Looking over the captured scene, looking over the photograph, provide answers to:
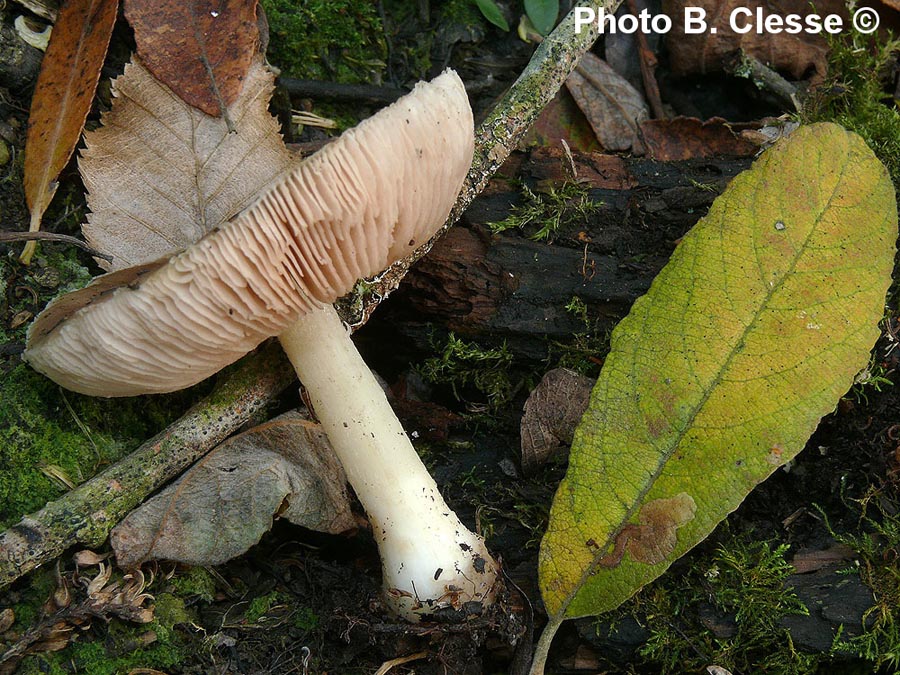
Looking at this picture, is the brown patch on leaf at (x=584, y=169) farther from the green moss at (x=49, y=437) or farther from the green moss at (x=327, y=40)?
the green moss at (x=49, y=437)

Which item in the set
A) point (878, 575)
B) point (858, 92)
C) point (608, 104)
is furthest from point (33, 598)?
point (858, 92)

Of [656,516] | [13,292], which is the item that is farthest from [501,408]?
[13,292]

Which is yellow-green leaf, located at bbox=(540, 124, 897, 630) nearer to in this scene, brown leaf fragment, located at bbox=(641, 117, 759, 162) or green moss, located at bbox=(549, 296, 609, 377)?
green moss, located at bbox=(549, 296, 609, 377)

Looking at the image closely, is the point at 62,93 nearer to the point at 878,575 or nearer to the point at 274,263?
the point at 274,263

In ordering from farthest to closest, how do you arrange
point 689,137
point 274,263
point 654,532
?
point 689,137 → point 654,532 → point 274,263

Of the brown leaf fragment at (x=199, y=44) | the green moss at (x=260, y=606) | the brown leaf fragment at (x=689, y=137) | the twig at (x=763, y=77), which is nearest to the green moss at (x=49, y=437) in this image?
the green moss at (x=260, y=606)

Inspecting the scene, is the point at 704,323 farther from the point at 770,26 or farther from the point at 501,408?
the point at 770,26

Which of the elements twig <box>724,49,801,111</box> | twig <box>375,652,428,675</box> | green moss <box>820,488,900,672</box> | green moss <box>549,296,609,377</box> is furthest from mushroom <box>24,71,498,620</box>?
twig <box>724,49,801,111</box>
